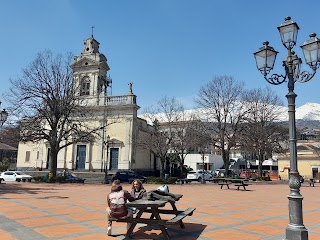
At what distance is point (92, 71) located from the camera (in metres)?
45.0

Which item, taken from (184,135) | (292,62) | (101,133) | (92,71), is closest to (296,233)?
(292,62)

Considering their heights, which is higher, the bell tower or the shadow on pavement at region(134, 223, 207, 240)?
the bell tower

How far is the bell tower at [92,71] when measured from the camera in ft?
145

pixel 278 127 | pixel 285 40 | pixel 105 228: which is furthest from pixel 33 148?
pixel 285 40

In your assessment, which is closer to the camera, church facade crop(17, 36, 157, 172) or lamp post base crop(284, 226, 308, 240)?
lamp post base crop(284, 226, 308, 240)

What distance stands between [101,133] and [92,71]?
9878 millimetres

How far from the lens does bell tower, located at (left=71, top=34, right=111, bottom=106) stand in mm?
44250

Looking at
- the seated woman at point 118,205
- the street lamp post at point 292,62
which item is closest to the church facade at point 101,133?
the seated woman at point 118,205

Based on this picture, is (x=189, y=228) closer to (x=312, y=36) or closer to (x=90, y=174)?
(x=312, y=36)

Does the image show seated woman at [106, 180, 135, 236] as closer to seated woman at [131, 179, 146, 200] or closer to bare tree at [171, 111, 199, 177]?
seated woman at [131, 179, 146, 200]

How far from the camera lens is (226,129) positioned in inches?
1347

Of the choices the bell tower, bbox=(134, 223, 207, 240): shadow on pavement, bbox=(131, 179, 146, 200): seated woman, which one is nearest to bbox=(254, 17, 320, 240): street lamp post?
bbox=(134, 223, 207, 240): shadow on pavement

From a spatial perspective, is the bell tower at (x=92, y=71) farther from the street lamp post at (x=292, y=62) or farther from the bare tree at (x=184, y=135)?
the street lamp post at (x=292, y=62)

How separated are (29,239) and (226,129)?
98.5 ft
